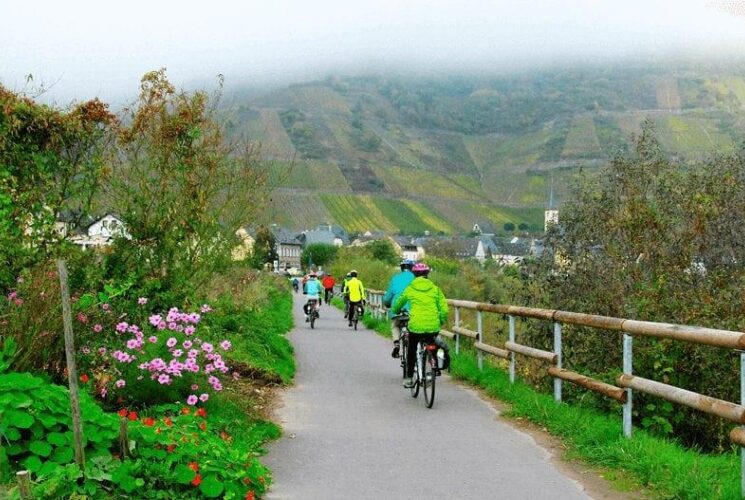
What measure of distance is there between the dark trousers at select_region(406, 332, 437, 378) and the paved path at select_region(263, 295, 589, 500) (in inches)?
16.6

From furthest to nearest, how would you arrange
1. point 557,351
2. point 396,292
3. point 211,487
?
1. point 396,292
2. point 557,351
3. point 211,487

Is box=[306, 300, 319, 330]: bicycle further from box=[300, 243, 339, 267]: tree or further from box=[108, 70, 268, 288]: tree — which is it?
box=[300, 243, 339, 267]: tree

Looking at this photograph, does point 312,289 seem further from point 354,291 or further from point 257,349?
point 257,349

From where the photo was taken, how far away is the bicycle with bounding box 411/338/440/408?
11.1 meters

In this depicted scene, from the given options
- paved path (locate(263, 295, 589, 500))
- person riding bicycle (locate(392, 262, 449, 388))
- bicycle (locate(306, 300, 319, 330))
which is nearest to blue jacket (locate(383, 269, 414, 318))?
paved path (locate(263, 295, 589, 500))

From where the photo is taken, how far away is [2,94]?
10820mm

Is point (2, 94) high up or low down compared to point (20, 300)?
up

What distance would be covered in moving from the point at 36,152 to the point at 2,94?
79 centimetres

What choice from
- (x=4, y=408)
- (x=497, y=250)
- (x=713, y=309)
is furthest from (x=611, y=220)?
(x=497, y=250)

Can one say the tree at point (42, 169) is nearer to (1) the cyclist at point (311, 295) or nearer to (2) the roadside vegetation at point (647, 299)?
(2) the roadside vegetation at point (647, 299)

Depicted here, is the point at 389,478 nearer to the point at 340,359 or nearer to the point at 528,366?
the point at 528,366

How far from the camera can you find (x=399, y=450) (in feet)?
27.3

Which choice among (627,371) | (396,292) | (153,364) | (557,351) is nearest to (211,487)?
(153,364)

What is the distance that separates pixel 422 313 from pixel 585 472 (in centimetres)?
467
